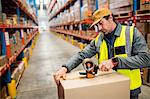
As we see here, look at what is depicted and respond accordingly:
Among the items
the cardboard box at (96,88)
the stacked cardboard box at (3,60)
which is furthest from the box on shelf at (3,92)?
the cardboard box at (96,88)

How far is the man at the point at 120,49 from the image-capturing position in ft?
4.92

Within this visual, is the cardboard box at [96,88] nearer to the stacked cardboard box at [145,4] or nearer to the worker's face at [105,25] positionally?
the worker's face at [105,25]

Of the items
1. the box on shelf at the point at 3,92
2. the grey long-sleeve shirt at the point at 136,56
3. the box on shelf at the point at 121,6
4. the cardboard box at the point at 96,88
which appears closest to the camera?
the cardboard box at the point at 96,88

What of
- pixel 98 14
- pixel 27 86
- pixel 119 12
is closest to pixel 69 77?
pixel 98 14

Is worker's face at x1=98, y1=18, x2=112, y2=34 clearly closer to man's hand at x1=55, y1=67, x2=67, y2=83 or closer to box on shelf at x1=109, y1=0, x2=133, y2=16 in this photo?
man's hand at x1=55, y1=67, x2=67, y2=83

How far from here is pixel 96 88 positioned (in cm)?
132

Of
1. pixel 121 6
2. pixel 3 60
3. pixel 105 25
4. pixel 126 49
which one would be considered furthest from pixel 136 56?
pixel 121 6

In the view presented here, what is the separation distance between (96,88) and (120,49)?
19.1 inches

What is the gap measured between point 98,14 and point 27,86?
8.54 ft

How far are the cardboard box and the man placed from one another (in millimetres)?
115

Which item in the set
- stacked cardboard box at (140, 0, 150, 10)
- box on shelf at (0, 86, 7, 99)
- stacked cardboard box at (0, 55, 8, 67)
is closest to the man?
stacked cardboard box at (0, 55, 8, 67)

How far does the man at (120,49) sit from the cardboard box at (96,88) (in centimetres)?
12

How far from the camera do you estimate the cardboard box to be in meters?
1.28

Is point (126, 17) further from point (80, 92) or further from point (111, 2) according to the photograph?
point (80, 92)
